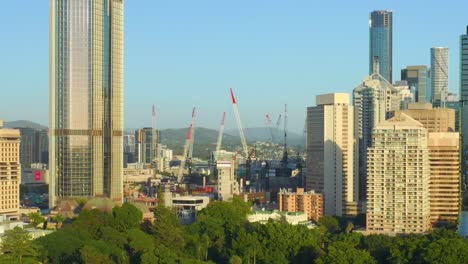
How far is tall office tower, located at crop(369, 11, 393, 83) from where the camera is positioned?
152500 mm

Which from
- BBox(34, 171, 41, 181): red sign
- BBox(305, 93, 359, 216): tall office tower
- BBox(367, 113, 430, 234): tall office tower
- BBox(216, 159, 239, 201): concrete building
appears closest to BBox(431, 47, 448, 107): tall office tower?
BBox(216, 159, 239, 201): concrete building

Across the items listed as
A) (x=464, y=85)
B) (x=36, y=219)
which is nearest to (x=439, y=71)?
(x=464, y=85)

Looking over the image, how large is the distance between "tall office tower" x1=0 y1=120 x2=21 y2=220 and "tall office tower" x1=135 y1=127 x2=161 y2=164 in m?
71.3

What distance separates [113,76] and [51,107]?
16.7 feet

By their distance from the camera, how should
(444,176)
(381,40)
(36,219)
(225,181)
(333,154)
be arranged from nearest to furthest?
(36,219) < (444,176) < (333,154) < (225,181) < (381,40)

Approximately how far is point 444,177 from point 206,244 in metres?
22.9

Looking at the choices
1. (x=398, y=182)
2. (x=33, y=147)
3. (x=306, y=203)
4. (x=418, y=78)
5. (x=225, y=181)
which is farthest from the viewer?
(x=418, y=78)

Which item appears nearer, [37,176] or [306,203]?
[306,203]

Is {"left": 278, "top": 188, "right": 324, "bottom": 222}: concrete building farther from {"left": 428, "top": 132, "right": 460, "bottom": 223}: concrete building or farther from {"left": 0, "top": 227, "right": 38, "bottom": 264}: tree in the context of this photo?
{"left": 0, "top": 227, "right": 38, "bottom": 264}: tree

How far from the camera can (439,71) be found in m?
142

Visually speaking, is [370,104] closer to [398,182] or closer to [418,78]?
[398,182]

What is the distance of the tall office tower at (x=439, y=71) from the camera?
137m

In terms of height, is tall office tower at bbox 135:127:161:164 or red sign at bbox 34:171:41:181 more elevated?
tall office tower at bbox 135:127:161:164

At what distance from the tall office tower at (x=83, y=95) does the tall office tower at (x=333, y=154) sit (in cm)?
1601
